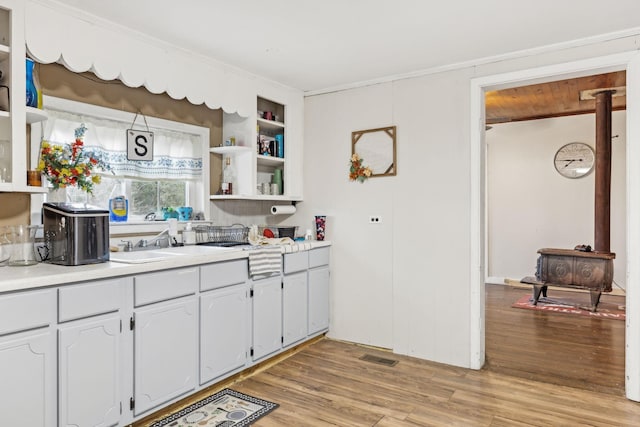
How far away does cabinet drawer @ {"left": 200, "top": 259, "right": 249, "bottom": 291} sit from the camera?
286cm

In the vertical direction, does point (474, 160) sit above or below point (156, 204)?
above

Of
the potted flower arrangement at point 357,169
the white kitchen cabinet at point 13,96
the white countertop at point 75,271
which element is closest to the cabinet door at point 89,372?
the white countertop at point 75,271

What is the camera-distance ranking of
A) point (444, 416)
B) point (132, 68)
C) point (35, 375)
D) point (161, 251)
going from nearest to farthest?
1. point (35, 375)
2. point (444, 416)
3. point (132, 68)
4. point (161, 251)

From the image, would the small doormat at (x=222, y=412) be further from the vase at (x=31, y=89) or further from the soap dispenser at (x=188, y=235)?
the vase at (x=31, y=89)

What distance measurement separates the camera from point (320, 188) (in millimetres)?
4246

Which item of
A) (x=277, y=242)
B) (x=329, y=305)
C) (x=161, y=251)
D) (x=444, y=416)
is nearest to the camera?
(x=444, y=416)

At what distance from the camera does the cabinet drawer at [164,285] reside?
8.02ft

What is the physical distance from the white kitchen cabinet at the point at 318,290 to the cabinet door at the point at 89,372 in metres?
1.86

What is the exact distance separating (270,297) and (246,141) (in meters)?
1.34

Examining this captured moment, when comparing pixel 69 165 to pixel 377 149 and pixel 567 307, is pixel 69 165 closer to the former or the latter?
pixel 377 149

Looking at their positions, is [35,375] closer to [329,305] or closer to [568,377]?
[329,305]

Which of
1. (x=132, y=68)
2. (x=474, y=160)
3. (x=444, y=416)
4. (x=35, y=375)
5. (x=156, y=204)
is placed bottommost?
(x=444, y=416)

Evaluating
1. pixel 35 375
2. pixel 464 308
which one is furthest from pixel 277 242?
pixel 35 375

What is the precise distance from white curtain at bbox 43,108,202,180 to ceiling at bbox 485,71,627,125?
348cm
